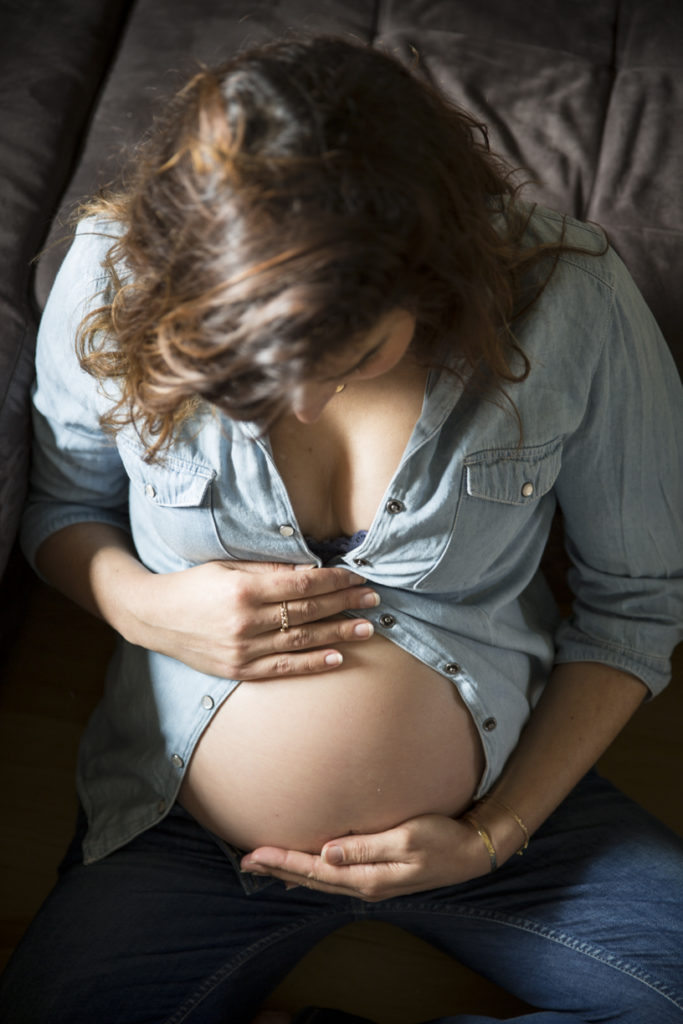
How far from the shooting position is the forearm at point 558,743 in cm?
98

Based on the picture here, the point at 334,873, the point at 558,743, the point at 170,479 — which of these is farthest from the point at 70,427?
the point at 558,743

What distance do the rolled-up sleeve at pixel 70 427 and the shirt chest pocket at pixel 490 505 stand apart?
360 millimetres

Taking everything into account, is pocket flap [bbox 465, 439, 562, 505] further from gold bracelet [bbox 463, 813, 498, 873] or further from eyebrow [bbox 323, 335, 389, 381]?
gold bracelet [bbox 463, 813, 498, 873]

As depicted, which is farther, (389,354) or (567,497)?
(567,497)

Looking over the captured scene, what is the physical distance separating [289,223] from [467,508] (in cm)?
39

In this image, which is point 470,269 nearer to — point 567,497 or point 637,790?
point 567,497

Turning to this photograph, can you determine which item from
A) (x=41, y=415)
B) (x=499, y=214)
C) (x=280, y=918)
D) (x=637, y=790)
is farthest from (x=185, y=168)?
(x=637, y=790)

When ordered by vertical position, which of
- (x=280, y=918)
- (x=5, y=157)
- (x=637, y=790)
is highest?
(x=5, y=157)

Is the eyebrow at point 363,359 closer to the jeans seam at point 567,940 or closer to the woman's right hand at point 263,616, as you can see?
the woman's right hand at point 263,616

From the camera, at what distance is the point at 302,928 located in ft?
3.34

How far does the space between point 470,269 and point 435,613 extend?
1.25 feet

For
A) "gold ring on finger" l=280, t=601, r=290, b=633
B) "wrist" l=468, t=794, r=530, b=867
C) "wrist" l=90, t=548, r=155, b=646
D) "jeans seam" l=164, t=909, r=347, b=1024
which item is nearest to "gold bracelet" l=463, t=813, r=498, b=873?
"wrist" l=468, t=794, r=530, b=867

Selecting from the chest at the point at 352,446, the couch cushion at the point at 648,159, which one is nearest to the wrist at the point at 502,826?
the chest at the point at 352,446

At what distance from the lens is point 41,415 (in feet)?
3.27
